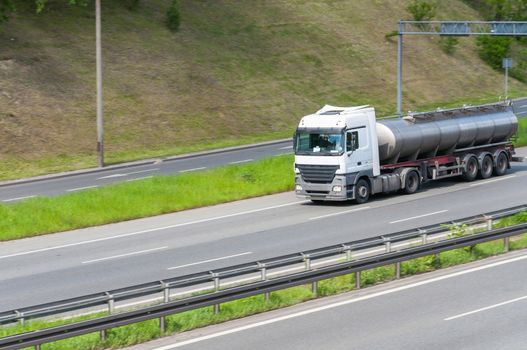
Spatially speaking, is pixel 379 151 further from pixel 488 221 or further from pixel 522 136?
pixel 522 136

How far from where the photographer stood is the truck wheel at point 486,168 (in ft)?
130

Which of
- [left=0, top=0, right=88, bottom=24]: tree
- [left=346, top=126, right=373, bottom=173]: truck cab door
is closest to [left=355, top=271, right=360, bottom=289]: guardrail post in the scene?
[left=346, top=126, right=373, bottom=173]: truck cab door

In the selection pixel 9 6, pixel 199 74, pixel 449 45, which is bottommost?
pixel 199 74

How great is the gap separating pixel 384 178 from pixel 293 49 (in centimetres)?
3507

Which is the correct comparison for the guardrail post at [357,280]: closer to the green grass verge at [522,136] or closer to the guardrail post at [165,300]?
the guardrail post at [165,300]

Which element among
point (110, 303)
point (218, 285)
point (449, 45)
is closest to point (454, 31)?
point (449, 45)

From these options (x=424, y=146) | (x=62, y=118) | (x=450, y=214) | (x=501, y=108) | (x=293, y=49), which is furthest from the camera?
(x=293, y=49)

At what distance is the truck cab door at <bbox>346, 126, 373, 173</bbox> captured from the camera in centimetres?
3438

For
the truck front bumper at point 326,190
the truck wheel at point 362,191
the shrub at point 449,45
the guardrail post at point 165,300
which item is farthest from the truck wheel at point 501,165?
the shrub at point 449,45

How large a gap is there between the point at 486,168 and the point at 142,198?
46.9ft

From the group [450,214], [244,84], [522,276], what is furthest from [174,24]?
[522,276]

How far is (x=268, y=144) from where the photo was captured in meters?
54.0

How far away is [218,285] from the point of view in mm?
19031

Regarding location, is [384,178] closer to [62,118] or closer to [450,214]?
[450,214]
